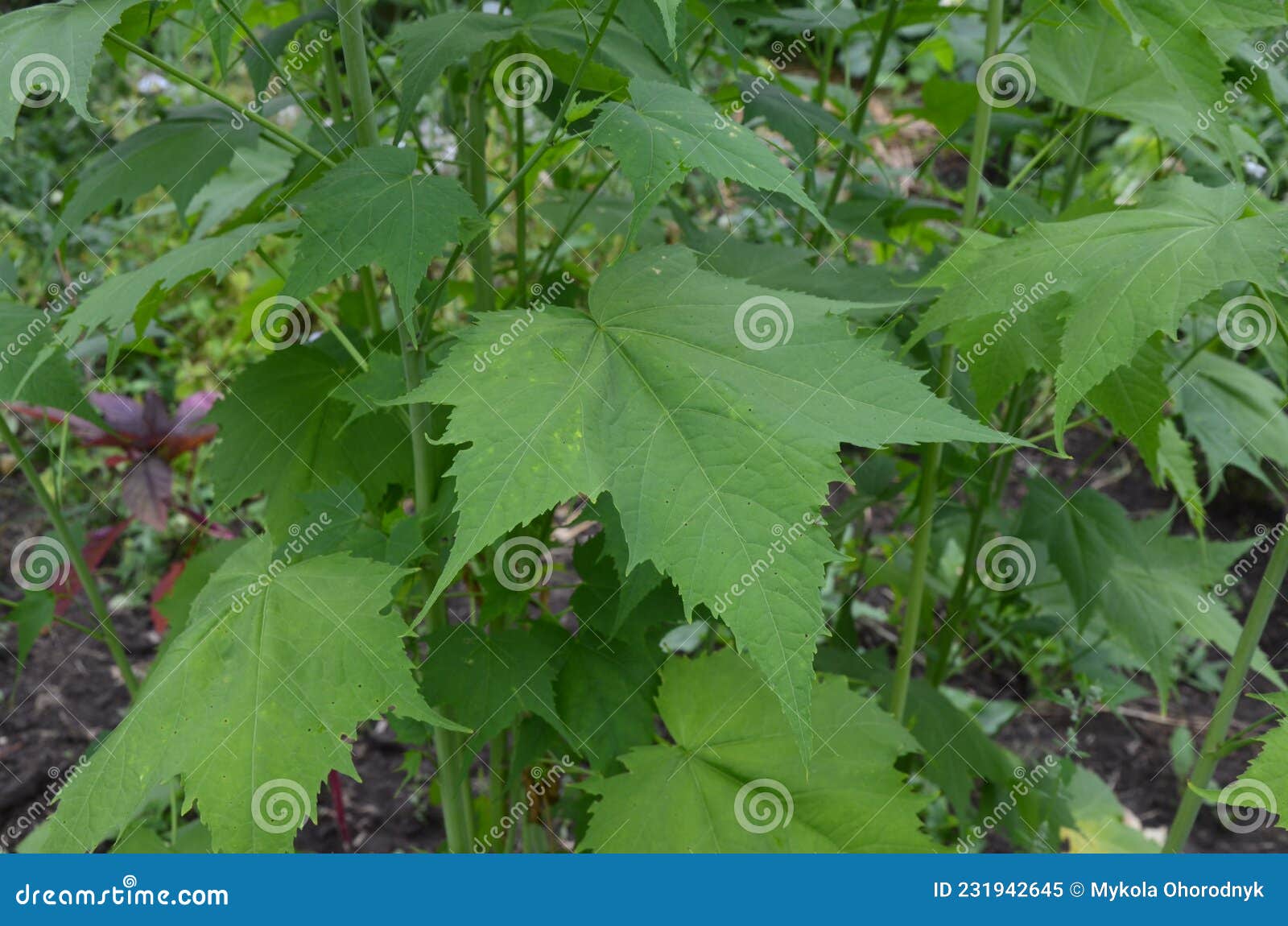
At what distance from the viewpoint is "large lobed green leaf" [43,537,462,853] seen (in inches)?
38.4

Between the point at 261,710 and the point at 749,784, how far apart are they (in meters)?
0.64

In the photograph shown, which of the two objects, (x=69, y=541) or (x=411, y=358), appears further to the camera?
(x=69, y=541)

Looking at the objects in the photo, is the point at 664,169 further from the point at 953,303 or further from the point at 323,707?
the point at 323,707

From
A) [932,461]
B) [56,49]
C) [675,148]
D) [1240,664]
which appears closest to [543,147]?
[675,148]

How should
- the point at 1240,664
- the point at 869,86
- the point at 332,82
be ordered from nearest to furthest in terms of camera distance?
the point at 1240,664
the point at 332,82
the point at 869,86

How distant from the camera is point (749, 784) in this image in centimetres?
135

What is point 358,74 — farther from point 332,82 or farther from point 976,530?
point 976,530

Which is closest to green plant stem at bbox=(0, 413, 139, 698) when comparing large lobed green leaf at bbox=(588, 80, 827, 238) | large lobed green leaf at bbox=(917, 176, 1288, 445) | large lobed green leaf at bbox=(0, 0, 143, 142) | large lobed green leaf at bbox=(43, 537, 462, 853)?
large lobed green leaf at bbox=(43, 537, 462, 853)

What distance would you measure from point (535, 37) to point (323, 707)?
0.84 metres

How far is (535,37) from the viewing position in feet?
4.24

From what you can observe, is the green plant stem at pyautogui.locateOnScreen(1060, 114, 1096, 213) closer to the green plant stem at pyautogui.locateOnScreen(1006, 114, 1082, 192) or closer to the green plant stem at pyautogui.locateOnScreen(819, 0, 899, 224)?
the green plant stem at pyautogui.locateOnScreen(1006, 114, 1082, 192)

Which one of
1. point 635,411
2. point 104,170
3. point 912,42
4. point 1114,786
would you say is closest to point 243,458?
point 104,170

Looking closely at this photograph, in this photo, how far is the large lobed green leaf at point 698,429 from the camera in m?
0.88

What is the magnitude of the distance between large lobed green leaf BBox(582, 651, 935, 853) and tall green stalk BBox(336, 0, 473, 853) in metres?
0.19
